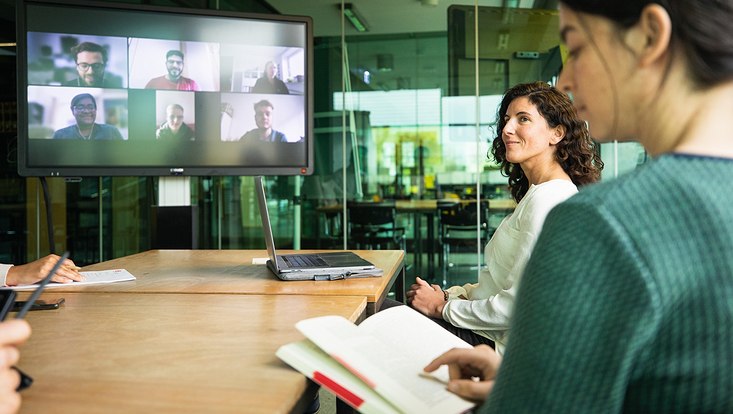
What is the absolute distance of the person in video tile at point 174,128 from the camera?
1922 mm

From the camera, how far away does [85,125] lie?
188 centimetres

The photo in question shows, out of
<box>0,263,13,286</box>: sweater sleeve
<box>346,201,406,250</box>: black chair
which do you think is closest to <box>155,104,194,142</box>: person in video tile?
<box>0,263,13,286</box>: sweater sleeve

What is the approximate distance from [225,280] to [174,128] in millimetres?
551

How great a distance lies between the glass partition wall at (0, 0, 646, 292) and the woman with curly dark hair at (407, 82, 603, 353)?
3.13m

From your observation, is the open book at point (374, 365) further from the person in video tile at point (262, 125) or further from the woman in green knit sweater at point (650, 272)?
the person in video tile at point (262, 125)

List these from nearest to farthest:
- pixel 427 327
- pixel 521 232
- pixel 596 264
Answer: pixel 596 264 < pixel 427 327 < pixel 521 232

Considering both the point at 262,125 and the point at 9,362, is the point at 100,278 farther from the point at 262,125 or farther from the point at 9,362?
the point at 9,362

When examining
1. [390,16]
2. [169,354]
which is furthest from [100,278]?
[390,16]

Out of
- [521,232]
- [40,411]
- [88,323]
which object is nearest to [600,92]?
[40,411]

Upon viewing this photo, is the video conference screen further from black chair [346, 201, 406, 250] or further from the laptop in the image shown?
black chair [346, 201, 406, 250]

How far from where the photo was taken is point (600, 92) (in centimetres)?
67

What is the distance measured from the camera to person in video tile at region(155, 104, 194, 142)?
192 cm

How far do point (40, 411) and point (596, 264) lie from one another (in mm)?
641

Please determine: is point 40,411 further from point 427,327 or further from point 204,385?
point 427,327
